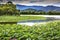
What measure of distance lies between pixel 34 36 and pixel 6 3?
2.55ft

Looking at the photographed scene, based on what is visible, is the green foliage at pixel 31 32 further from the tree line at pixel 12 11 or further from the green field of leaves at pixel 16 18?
the tree line at pixel 12 11

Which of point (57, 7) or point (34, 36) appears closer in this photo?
point (34, 36)

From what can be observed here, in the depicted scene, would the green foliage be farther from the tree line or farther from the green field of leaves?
the tree line

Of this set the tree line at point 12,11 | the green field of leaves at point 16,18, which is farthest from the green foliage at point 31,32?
the tree line at point 12,11

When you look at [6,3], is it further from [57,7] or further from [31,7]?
[57,7]

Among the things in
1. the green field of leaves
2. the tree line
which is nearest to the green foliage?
the green field of leaves

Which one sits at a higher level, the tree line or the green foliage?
the tree line

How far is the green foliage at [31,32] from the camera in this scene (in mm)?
2992

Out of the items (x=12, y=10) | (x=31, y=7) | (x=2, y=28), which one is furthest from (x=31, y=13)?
(x=2, y=28)

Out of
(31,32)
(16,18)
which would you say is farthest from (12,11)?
(31,32)

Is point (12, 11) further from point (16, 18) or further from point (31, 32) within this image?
point (31, 32)

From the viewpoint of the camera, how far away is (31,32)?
3.04m

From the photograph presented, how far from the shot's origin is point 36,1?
3256mm

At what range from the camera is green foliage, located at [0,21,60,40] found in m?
2.99
